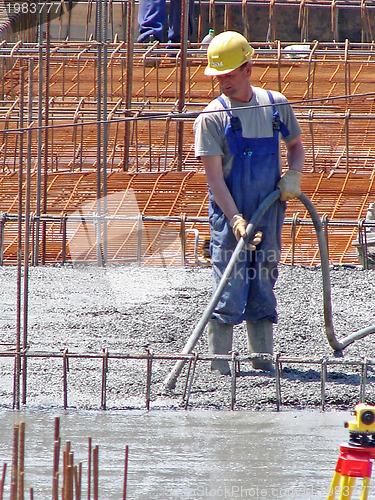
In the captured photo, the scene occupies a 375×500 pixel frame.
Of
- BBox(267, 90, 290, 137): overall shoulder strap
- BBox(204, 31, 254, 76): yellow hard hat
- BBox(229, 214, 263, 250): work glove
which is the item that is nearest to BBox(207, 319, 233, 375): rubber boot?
BBox(229, 214, 263, 250): work glove

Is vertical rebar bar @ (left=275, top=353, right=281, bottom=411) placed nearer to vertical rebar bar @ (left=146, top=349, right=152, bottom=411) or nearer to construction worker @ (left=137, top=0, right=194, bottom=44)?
vertical rebar bar @ (left=146, top=349, right=152, bottom=411)

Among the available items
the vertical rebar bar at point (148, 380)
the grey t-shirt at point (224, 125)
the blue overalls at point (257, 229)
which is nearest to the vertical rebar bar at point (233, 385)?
the vertical rebar bar at point (148, 380)

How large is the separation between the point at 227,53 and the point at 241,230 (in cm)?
97

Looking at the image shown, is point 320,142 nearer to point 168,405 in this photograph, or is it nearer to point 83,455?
point 168,405

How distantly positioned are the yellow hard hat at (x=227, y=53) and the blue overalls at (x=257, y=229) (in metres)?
0.20

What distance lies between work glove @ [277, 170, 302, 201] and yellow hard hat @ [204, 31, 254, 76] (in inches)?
26.4

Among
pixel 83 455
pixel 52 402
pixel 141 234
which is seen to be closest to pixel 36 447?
pixel 83 455

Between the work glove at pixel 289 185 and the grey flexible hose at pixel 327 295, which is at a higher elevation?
the work glove at pixel 289 185

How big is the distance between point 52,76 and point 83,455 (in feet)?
35.8

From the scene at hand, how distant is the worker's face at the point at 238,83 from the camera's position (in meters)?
5.24

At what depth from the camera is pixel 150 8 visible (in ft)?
47.8

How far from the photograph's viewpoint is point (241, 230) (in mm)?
5102

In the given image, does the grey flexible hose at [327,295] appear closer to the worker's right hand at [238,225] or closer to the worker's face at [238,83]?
the worker's right hand at [238,225]

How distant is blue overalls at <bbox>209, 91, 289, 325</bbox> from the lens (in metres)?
5.29
